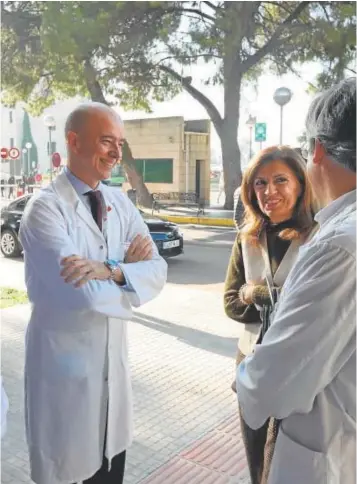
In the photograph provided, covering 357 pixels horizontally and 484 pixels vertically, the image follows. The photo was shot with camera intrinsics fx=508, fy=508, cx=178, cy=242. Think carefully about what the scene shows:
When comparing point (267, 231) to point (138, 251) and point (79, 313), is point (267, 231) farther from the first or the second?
point (79, 313)

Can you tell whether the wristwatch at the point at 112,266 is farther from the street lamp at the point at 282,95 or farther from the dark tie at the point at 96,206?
the street lamp at the point at 282,95

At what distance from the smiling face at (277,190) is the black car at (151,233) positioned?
6624 mm

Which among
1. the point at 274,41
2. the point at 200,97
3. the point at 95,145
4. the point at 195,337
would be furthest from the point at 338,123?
the point at 200,97

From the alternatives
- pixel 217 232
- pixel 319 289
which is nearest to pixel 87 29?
pixel 217 232

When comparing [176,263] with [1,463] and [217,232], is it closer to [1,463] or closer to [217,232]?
[217,232]

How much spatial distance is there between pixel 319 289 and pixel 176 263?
318 inches

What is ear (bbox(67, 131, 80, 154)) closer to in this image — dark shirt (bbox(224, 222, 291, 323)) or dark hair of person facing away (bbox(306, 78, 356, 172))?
dark shirt (bbox(224, 222, 291, 323))

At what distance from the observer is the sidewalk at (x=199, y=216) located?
51.4ft

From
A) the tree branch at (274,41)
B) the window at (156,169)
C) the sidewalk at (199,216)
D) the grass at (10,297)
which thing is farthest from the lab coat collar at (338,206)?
the window at (156,169)

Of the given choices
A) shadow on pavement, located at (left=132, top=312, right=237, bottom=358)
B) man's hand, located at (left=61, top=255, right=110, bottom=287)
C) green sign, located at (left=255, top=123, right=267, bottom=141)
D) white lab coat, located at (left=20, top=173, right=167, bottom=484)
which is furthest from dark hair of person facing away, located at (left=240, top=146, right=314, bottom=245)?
green sign, located at (left=255, top=123, right=267, bottom=141)

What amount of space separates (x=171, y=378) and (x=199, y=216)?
1286 cm

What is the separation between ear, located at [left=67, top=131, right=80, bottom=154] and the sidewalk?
1214cm

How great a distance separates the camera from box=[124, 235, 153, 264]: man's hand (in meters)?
2.11

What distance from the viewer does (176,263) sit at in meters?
9.15
